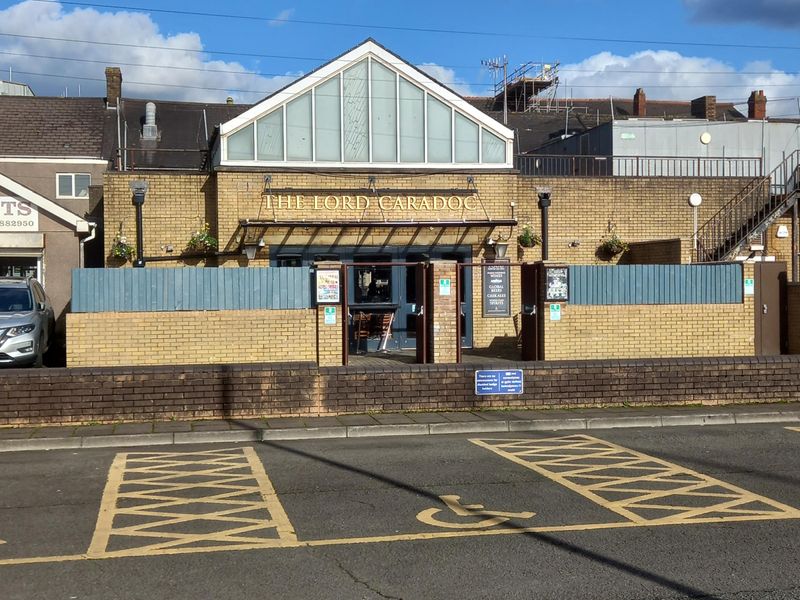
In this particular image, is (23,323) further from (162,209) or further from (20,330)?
(162,209)

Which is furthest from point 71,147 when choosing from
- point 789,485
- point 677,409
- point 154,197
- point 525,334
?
point 789,485

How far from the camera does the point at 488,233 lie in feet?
68.8

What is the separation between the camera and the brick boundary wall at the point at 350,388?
12195 millimetres

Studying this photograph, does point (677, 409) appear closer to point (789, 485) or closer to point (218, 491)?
point (789, 485)

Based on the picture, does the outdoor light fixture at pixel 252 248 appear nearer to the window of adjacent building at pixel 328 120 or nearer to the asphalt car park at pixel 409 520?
the window of adjacent building at pixel 328 120

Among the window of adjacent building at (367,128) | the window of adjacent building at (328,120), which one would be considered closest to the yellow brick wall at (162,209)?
the window of adjacent building at (367,128)

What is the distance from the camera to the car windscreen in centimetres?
1634

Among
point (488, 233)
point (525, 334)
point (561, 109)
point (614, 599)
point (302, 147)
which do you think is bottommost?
point (614, 599)

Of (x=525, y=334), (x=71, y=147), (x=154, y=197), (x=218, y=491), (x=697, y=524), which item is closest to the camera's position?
(x=697, y=524)

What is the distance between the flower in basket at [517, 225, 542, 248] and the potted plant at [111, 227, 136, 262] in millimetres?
8872

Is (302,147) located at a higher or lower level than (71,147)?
lower

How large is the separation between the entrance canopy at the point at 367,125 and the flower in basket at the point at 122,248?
2734 millimetres

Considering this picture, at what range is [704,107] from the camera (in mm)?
37781

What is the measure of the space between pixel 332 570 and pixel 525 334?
39.0 feet
